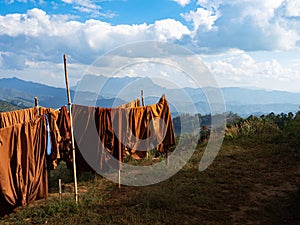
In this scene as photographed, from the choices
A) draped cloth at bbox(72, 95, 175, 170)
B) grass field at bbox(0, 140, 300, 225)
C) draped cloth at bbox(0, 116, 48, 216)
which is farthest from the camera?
draped cloth at bbox(72, 95, 175, 170)

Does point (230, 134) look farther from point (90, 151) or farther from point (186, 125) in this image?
point (90, 151)

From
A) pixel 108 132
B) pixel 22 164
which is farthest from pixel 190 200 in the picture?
pixel 22 164

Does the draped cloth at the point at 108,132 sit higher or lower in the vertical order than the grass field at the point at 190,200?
higher

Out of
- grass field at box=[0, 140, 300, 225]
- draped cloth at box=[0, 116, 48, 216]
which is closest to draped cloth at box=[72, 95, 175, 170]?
grass field at box=[0, 140, 300, 225]

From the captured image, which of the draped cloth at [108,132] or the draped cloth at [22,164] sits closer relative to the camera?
→ the draped cloth at [22,164]

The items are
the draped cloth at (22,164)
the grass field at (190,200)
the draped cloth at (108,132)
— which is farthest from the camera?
the draped cloth at (108,132)

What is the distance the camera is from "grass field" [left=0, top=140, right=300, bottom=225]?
5.41 m

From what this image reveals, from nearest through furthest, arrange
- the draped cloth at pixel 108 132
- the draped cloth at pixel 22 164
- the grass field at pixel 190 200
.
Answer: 1. the draped cloth at pixel 22 164
2. the grass field at pixel 190 200
3. the draped cloth at pixel 108 132

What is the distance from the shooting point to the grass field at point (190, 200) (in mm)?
5414

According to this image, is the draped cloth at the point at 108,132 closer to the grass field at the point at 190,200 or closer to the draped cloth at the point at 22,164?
the grass field at the point at 190,200

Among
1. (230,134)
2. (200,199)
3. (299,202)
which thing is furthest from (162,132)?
(230,134)

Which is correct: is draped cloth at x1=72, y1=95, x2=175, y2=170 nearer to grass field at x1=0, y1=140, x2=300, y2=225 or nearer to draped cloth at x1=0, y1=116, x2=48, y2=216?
grass field at x1=0, y1=140, x2=300, y2=225

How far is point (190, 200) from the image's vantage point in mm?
6270

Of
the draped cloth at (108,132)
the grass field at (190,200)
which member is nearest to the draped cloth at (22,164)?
the grass field at (190,200)
